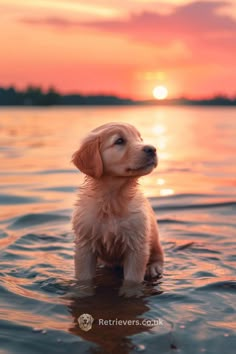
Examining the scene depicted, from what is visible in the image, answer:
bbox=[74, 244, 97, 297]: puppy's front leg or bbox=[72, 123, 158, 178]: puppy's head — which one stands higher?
bbox=[72, 123, 158, 178]: puppy's head

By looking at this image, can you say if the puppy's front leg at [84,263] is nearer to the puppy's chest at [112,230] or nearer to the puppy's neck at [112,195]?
the puppy's chest at [112,230]

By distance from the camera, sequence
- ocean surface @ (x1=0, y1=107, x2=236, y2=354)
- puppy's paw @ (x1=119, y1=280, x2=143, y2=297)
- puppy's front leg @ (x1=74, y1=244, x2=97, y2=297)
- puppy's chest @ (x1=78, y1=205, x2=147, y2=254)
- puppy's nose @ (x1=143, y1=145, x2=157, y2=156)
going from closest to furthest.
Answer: ocean surface @ (x1=0, y1=107, x2=236, y2=354) < puppy's nose @ (x1=143, y1=145, x2=157, y2=156) < puppy's paw @ (x1=119, y1=280, x2=143, y2=297) < puppy's chest @ (x1=78, y1=205, x2=147, y2=254) < puppy's front leg @ (x1=74, y1=244, x2=97, y2=297)

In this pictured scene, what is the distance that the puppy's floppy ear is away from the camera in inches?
209

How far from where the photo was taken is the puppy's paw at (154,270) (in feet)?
19.4

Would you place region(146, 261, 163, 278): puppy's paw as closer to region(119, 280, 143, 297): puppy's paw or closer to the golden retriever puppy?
the golden retriever puppy

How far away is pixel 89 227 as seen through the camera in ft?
17.9

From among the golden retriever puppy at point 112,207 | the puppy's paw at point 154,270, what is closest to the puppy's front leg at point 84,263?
the golden retriever puppy at point 112,207

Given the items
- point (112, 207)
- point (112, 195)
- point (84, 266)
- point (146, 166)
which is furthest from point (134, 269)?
point (146, 166)

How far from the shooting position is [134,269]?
5.55 meters

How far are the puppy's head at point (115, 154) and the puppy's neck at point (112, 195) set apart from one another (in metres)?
0.10

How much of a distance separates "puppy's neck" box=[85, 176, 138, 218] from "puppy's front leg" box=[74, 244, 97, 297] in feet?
1.20

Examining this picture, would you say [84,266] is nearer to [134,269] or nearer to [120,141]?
[134,269]

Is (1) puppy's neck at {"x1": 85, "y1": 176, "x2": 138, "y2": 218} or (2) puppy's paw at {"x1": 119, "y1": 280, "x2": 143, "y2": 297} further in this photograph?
(1) puppy's neck at {"x1": 85, "y1": 176, "x2": 138, "y2": 218}

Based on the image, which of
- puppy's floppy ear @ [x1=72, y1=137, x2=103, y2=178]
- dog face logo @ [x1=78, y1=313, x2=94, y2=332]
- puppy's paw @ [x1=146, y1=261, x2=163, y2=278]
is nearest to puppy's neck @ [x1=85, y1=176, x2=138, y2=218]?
puppy's floppy ear @ [x1=72, y1=137, x2=103, y2=178]
